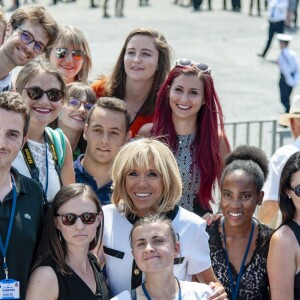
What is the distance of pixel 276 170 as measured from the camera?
6.92 metres

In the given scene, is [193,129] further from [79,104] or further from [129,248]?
[129,248]

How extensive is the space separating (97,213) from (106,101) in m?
1.51

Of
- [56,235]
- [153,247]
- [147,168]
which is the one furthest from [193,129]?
[56,235]

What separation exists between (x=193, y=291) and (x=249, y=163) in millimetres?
1281

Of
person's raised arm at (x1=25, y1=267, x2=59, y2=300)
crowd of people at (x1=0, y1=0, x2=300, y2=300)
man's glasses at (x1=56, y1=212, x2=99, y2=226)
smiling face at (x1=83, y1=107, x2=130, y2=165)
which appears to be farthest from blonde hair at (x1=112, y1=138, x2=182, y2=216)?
smiling face at (x1=83, y1=107, x2=130, y2=165)

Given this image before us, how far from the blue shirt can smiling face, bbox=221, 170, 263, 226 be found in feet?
2.65

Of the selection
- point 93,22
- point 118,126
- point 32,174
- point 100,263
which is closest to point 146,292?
point 100,263

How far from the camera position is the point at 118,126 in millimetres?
6199

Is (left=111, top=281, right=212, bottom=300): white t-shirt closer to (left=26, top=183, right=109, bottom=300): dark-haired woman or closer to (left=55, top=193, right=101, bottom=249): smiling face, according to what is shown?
(left=26, top=183, right=109, bottom=300): dark-haired woman

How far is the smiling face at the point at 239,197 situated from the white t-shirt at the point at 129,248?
1.69 ft

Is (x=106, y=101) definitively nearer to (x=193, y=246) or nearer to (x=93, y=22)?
(x=193, y=246)

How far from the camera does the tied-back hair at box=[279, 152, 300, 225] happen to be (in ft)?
17.6

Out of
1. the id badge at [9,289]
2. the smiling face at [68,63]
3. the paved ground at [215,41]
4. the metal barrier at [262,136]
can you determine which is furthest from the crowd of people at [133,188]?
the paved ground at [215,41]

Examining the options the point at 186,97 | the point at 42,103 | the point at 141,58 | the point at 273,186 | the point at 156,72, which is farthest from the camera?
the point at 156,72
